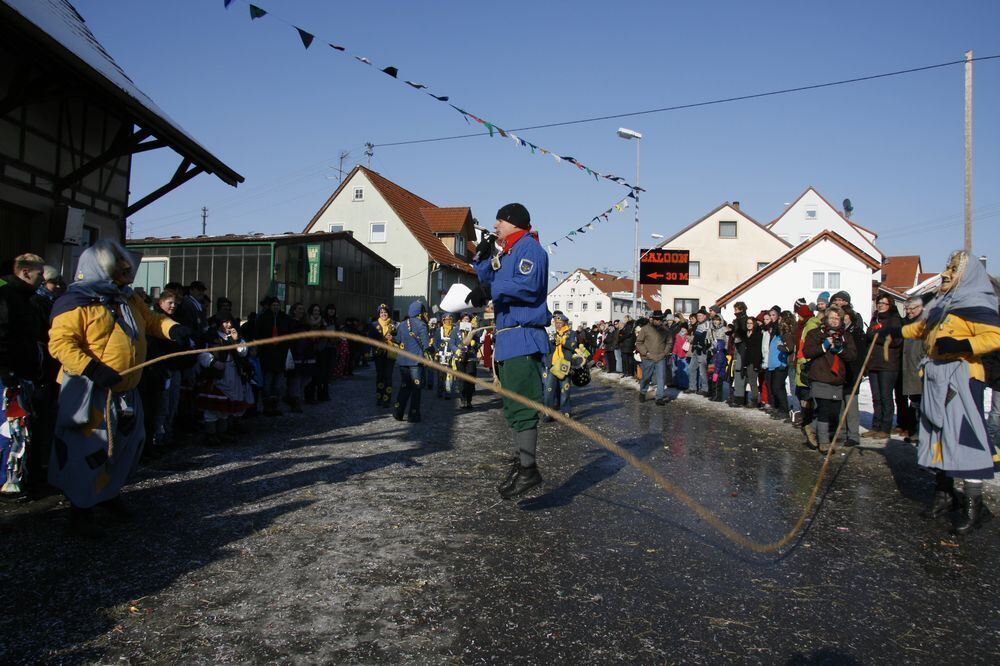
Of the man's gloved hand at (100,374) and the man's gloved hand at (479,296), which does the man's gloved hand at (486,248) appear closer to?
the man's gloved hand at (479,296)

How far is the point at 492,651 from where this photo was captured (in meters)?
2.98

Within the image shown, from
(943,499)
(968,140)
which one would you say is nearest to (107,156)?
(943,499)

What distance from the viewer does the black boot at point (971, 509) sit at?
5.05m

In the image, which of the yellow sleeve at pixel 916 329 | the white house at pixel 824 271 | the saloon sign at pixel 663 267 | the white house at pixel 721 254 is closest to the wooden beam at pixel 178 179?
the yellow sleeve at pixel 916 329

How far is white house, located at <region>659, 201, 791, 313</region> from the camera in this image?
47000 millimetres

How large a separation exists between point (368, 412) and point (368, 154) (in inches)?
1506

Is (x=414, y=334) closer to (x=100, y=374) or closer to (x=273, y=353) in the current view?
(x=273, y=353)

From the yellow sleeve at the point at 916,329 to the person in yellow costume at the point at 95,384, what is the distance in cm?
622

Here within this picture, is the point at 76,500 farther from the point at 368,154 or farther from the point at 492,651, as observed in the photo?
the point at 368,154

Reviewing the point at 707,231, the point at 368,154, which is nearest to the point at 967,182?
the point at 707,231

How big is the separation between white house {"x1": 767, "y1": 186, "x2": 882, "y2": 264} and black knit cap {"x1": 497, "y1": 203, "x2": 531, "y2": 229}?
181ft

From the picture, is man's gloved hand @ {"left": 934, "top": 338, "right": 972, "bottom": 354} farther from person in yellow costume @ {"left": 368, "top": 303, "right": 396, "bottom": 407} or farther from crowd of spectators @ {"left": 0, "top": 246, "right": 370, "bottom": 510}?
person in yellow costume @ {"left": 368, "top": 303, "right": 396, "bottom": 407}

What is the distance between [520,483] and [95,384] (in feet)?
9.90

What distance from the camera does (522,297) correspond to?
17.0ft
